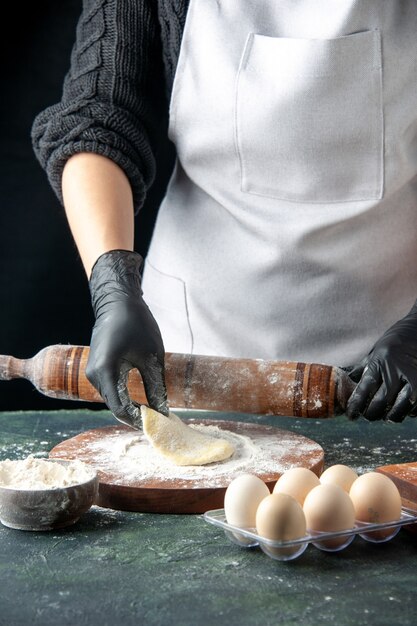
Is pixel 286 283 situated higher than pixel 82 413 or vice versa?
pixel 286 283

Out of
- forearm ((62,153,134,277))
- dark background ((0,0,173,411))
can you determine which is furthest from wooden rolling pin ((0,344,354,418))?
dark background ((0,0,173,411))

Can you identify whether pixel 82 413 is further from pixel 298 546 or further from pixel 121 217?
pixel 298 546

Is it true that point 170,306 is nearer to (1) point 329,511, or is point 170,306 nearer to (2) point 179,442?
(2) point 179,442

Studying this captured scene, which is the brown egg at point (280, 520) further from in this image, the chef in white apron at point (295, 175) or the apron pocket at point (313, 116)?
the apron pocket at point (313, 116)

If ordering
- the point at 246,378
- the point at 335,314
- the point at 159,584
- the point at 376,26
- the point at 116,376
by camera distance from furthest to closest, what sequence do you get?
the point at 335,314 < the point at 376,26 < the point at 246,378 < the point at 116,376 < the point at 159,584

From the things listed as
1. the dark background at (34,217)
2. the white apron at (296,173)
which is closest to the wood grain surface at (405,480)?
the white apron at (296,173)

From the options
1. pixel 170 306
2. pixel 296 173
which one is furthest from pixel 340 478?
pixel 170 306

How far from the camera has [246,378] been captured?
5.92 ft

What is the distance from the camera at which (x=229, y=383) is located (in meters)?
1.81

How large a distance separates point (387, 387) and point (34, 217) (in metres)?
2.17

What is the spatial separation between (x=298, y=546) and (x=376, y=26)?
4.46ft

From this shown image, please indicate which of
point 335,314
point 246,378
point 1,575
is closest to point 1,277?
point 335,314

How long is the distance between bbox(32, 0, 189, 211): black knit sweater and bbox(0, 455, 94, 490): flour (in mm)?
962

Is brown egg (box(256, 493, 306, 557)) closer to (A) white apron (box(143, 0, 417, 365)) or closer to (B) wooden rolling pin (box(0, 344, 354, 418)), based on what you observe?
(B) wooden rolling pin (box(0, 344, 354, 418))
